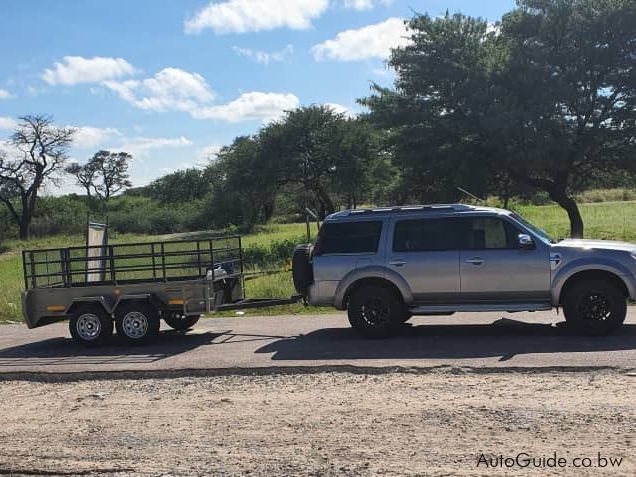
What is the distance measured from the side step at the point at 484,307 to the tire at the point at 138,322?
4.14 metres

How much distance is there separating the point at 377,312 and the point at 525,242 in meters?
2.35

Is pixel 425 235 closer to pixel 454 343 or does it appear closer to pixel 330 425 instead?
pixel 454 343

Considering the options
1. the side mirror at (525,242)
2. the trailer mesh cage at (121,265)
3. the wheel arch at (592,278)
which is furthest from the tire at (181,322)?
the wheel arch at (592,278)

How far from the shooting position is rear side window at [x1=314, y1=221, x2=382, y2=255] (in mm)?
10531

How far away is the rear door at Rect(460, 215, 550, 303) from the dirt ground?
2295 mm

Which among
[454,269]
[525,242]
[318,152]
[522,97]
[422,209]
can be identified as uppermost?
[318,152]

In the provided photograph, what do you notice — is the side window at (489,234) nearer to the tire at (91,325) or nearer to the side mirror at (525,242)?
the side mirror at (525,242)

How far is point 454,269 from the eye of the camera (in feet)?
33.3

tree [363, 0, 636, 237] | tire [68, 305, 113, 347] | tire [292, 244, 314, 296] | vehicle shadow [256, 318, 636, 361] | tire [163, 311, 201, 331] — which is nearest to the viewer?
vehicle shadow [256, 318, 636, 361]

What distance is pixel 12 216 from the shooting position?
264ft

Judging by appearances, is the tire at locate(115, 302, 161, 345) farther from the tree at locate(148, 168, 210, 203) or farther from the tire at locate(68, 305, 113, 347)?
the tree at locate(148, 168, 210, 203)

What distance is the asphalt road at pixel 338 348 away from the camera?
8.62m

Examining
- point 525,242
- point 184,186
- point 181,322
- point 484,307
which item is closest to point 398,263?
point 484,307

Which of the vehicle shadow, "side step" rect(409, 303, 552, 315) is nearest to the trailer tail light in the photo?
the vehicle shadow
